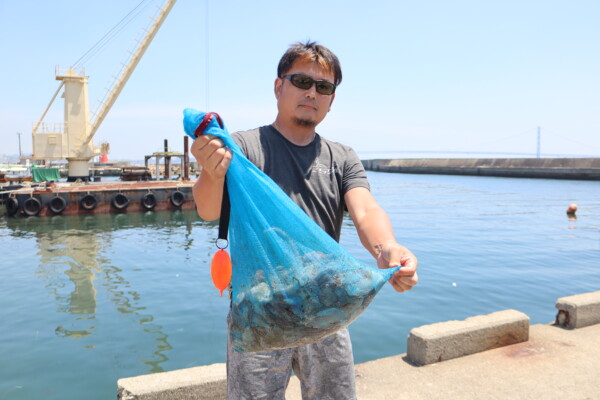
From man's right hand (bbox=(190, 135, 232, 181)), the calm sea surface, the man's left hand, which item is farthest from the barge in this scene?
the man's left hand

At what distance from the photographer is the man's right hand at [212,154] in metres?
1.68

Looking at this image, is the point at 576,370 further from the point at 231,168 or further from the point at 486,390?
the point at 231,168

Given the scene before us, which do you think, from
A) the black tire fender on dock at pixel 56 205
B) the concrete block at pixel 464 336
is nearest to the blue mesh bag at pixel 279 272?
the concrete block at pixel 464 336

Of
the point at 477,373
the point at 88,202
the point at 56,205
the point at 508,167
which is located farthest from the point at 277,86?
the point at 508,167

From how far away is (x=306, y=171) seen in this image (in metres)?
2.07

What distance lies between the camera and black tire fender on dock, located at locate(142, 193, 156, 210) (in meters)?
26.4

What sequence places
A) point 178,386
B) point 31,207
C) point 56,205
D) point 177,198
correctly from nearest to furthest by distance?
point 178,386 < point 31,207 < point 56,205 < point 177,198

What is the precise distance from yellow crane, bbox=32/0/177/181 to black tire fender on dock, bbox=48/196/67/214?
40.0ft

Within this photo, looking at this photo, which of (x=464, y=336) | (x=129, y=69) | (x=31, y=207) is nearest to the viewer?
(x=464, y=336)

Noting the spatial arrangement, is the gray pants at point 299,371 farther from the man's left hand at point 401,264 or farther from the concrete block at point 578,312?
the concrete block at point 578,312

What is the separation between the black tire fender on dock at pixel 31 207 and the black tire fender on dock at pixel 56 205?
2.05 feet

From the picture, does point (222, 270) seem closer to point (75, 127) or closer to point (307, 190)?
point (307, 190)

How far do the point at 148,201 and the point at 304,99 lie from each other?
26.1m

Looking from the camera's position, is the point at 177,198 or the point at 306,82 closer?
the point at 306,82
